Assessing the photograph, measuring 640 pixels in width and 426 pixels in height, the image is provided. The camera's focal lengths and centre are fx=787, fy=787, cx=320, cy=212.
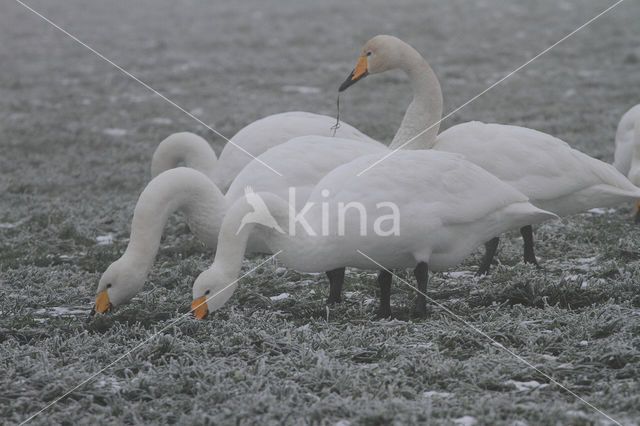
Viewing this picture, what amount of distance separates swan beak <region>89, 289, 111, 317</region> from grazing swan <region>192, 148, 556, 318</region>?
704mm

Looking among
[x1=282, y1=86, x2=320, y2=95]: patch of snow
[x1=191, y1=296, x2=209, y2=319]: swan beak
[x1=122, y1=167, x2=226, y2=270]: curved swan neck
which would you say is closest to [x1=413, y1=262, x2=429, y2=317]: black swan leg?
[x1=191, y1=296, x2=209, y2=319]: swan beak

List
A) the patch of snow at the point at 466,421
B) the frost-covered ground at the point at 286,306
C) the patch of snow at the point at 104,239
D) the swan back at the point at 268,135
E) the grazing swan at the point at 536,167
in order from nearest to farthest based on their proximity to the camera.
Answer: the patch of snow at the point at 466,421
the frost-covered ground at the point at 286,306
the grazing swan at the point at 536,167
the swan back at the point at 268,135
the patch of snow at the point at 104,239

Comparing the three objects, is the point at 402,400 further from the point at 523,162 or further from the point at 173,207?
the point at 523,162

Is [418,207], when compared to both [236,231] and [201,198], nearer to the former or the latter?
[236,231]

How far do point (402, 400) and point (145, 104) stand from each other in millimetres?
11766

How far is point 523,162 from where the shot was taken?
598 centimetres

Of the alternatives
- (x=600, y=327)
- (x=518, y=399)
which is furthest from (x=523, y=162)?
(x=518, y=399)

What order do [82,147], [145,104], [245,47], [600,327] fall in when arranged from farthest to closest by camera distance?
1. [245,47]
2. [145,104]
3. [82,147]
4. [600,327]

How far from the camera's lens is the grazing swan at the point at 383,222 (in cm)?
479

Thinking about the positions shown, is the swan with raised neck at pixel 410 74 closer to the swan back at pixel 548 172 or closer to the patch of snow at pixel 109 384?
the swan back at pixel 548 172

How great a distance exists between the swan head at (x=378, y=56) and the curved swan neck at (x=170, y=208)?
5.69 ft

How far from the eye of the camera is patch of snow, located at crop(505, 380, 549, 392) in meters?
3.96

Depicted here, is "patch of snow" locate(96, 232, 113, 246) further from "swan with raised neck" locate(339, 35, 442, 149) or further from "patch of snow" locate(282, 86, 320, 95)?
"patch of snow" locate(282, 86, 320, 95)

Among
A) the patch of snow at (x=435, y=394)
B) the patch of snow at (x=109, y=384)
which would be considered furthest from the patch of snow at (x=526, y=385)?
the patch of snow at (x=109, y=384)
